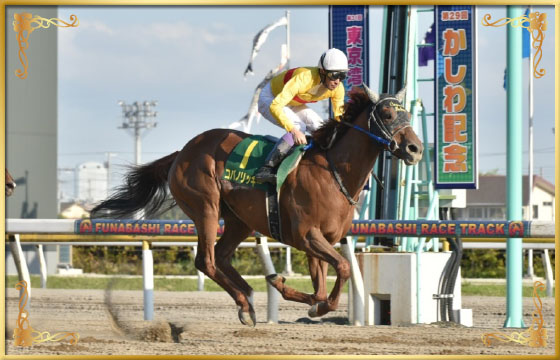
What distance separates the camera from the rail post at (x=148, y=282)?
7.45m

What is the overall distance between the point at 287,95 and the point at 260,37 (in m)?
7.38

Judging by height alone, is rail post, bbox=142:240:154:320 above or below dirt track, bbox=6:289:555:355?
above

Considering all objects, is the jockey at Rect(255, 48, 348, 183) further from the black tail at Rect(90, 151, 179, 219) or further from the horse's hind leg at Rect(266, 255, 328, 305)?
the black tail at Rect(90, 151, 179, 219)

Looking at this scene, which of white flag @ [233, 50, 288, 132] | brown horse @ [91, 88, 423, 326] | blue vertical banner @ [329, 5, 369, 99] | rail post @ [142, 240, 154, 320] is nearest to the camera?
brown horse @ [91, 88, 423, 326]

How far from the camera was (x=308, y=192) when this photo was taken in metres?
5.55

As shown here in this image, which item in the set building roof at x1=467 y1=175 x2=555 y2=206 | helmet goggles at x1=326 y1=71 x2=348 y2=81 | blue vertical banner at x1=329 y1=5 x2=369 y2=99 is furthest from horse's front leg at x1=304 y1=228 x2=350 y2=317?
building roof at x1=467 y1=175 x2=555 y2=206

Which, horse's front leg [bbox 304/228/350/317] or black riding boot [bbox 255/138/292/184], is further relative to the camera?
black riding boot [bbox 255/138/292/184]

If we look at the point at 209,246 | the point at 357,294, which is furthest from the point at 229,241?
the point at 357,294

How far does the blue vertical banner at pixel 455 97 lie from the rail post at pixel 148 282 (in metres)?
2.66

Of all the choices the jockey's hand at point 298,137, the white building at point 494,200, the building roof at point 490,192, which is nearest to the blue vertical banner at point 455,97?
the jockey's hand at point 298,137

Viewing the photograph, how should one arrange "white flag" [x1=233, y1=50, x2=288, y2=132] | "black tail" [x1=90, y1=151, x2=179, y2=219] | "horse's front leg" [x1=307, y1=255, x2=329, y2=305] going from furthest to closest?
"white flag" [x1=233, y1=50, x2=288, y2=132] < "black tail" [x1=90, y1=151, x2=179, y2=219] < "horse's front leg" [x1=307, y1=255, x2=329, y2=305]

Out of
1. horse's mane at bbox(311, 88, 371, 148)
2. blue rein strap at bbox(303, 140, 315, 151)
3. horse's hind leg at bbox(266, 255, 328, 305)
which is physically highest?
horse's mane at bbox(311, 88, 371, 148)

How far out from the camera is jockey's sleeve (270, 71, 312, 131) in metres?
5.46

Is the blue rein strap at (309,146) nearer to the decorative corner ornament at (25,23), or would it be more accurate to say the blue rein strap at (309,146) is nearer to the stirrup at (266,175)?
the stirrup at (266,175)
